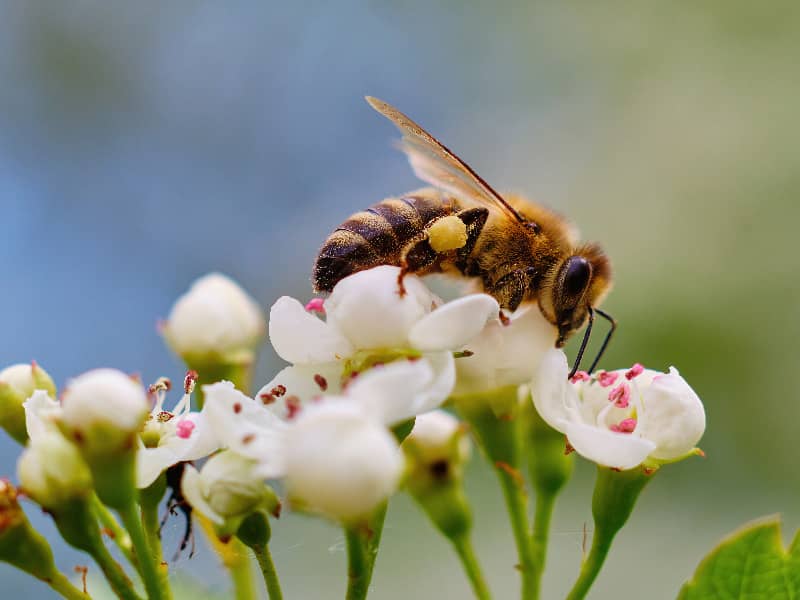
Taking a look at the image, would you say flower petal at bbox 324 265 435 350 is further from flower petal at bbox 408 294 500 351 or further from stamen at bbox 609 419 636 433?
stamen at bbox 609 419 636 433

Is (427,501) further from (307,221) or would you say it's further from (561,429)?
(307,221)

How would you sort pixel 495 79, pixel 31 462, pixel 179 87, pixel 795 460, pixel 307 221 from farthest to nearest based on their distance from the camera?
pixel 179 87 < pixel 495 79 < pixel 307 221 < pixel 795 460 < pixel 31 462

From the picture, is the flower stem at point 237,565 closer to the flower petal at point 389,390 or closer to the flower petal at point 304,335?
the flower petal at point 304,335

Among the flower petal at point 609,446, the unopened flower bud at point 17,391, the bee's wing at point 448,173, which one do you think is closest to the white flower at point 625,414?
the flower petal at point 609,446

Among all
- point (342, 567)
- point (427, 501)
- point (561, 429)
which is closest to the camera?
point (561, 429)

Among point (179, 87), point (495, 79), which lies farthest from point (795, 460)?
point (179, 87)

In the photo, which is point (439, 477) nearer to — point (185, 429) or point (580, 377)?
point (580, 377)
